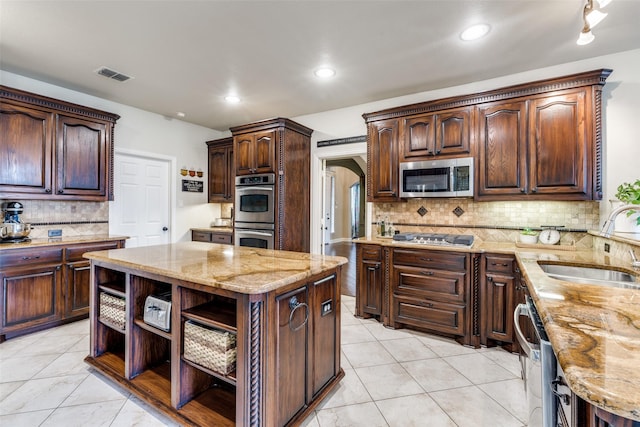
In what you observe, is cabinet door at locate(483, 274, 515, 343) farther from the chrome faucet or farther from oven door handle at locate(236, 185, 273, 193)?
oven door handle at locate(236, 185, 273, 193)

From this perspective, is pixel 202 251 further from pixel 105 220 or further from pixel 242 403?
pixel 105 220

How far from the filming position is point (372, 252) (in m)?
3.25

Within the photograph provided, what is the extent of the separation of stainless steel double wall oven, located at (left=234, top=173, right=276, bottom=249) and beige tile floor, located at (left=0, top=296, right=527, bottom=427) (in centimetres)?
184

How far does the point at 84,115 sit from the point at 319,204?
120 inches

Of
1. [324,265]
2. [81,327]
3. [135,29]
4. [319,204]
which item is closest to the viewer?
[324,265]

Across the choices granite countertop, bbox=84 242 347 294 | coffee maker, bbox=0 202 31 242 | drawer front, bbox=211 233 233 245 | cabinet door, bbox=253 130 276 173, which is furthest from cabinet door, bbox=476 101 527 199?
coffee maker, bbox=0 202 31 242

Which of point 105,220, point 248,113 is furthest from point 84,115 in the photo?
point 248,113

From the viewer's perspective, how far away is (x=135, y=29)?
2.33 metres

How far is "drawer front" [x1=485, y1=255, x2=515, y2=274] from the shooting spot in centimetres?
258

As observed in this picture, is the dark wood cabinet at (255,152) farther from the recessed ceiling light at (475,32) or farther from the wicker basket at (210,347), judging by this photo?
the wicker basket at (210,347)

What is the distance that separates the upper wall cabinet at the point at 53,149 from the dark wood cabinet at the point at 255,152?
1.54 meters

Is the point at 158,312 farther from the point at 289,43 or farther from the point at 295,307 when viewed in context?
the point at 289,43

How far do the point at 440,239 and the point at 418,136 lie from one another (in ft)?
3.74

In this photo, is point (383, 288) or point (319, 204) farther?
point (319, 204)
